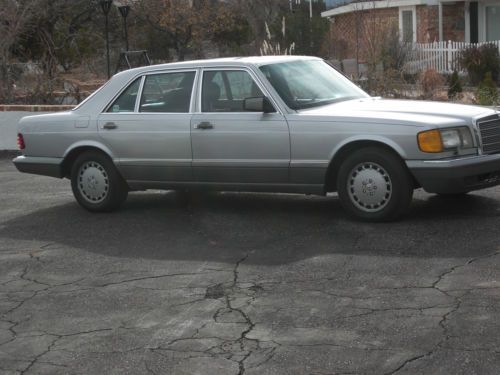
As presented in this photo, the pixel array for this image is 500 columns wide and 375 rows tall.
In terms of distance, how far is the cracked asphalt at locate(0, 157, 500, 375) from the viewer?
5.49 metres

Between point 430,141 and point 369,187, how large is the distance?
27.6 inches

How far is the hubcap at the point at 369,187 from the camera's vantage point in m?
8.63

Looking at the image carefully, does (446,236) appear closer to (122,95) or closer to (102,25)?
(122,95)

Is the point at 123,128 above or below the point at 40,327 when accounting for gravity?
above

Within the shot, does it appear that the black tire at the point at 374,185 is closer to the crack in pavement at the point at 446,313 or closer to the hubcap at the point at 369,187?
the hubcap at the point at 369,187

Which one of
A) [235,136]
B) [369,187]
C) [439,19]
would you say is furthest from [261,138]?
[439,19]

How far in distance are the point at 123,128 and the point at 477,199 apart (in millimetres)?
3607

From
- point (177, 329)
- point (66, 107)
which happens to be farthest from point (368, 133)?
point (66, 107)

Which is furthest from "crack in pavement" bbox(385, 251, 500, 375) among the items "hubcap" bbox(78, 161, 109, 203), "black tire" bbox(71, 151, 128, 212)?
"hubcap" bbox(78, 161, 109, 203)

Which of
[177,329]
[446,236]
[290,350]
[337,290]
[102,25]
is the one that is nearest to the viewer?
[290,350]

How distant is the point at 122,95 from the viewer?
10125 millimetres

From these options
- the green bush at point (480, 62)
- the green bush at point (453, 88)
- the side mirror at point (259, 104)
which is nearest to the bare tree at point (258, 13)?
the green bush at point (480, 62)

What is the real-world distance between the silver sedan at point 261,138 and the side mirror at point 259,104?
0.01 metres

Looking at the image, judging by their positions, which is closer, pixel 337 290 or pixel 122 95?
pixel 337 290
